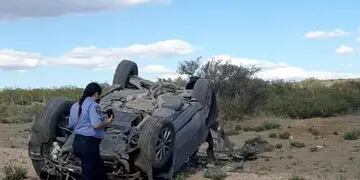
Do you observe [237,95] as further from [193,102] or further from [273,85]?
[193,102]

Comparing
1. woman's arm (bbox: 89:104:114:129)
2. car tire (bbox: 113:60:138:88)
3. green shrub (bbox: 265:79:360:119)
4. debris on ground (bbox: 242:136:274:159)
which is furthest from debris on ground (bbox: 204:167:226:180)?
green shrub (bbox: 265:79:360:119)

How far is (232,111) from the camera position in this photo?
89.6ft

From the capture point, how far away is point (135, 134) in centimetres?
1028

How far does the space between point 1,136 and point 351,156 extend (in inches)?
442

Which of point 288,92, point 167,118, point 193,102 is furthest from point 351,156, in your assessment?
point 288,92

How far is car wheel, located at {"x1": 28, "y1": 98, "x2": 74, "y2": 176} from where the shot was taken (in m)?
10.6

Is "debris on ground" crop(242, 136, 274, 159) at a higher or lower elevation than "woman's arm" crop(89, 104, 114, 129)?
lower

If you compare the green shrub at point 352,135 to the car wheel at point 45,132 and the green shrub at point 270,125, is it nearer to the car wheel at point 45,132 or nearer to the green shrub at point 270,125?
the green shrub at point 270,125

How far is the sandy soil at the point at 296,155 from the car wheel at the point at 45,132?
107cm

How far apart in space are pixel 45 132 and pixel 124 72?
10.3ft

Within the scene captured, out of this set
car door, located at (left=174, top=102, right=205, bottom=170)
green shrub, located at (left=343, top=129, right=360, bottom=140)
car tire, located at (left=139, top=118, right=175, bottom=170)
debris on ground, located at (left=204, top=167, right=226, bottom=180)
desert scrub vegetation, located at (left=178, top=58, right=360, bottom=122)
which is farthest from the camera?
desert scrub vegetation, located at (left=178, top=58, right=360, bottom=122)

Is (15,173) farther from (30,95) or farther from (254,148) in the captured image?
(30,95)

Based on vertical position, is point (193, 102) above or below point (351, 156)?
above

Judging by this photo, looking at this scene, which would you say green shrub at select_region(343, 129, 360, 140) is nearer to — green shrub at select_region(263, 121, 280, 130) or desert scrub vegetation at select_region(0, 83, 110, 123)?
green shrub at select_region(263, 121, 280, 130)
